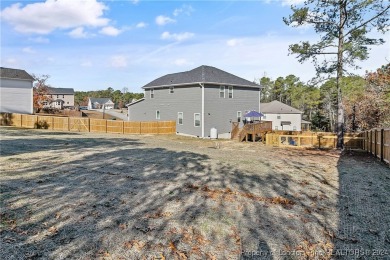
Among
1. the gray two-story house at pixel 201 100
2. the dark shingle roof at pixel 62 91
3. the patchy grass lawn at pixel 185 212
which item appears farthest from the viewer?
the dark shingle roof at pixel 62 91

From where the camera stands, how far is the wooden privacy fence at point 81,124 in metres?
27.6

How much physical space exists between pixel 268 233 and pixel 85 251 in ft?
9.57

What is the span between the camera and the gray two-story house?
2689 centimetres

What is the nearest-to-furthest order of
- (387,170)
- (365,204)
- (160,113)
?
(365,204) → (387,170) → (160,113)

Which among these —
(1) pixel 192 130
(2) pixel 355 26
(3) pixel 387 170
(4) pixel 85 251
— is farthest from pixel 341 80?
(4) pixel 85 251

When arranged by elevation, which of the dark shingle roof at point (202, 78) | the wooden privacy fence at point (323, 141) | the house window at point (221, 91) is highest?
the dark shingle roof at point (202, 78)

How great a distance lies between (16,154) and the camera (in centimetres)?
1120

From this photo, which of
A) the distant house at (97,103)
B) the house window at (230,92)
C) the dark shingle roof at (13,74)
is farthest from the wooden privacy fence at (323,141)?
the distant house at (97,103)

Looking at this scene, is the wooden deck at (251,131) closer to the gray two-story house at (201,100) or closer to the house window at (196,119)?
the gray two-story house at (201,100)

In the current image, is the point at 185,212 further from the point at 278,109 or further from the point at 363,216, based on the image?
the point at 278,109

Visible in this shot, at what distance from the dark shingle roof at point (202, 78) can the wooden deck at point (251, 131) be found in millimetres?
4837

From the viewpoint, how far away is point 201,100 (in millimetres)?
26578

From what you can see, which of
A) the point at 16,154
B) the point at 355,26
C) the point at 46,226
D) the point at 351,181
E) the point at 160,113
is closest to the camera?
the point at 46,226

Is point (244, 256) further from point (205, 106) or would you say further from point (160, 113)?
point (160, 113)
